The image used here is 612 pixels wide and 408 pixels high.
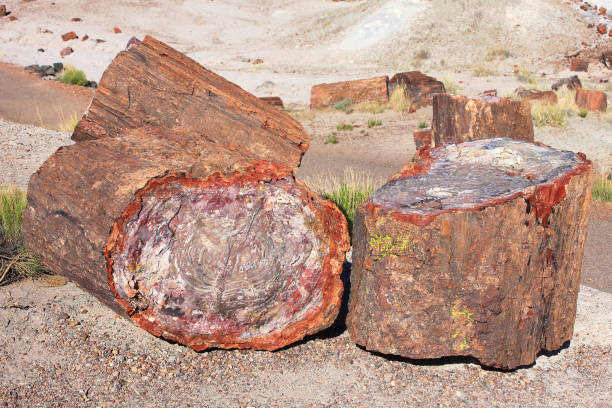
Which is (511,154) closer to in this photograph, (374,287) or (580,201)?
(580,201)

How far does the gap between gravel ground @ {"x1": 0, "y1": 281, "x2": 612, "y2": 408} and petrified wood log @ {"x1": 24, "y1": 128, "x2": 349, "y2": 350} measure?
0.20 meters

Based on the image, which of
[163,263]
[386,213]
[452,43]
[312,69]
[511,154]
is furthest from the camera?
[452,43]

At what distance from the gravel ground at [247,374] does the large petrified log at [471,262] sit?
174 millimetres

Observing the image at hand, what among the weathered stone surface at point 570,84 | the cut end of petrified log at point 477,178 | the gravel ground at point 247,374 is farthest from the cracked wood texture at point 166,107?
the weathered stone surface at point 570,84

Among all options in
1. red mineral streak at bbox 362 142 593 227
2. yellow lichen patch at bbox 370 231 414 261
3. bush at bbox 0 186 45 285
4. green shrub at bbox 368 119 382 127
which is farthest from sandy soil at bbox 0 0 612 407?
red mineral streak at bbox 362 142 593 227

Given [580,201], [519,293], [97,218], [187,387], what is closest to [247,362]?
[187,387]

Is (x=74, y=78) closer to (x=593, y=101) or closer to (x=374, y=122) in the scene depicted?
(x=374, y=122)

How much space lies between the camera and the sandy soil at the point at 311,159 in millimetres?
3246

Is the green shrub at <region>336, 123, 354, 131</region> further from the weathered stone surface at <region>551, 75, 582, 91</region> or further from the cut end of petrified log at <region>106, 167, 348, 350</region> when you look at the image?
the cut end of petrified log at <region>106, 167, 348, 350</region>

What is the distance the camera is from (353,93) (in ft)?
44.1

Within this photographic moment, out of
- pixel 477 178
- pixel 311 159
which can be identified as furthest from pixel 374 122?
pixel 477 178

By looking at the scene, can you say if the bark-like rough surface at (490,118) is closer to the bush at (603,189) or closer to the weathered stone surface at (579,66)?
the bush at (603,189)

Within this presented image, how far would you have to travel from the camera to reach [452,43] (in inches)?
864

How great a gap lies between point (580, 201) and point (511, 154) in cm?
53
